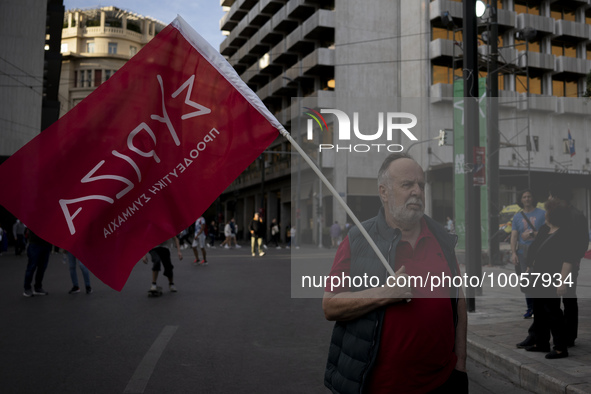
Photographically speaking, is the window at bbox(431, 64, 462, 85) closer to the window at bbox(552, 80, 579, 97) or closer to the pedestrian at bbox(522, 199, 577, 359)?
the window at bbox(552, 80, 579, 97)

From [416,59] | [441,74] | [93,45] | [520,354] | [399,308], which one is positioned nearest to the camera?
[399,308]

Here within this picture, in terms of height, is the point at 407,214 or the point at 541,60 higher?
the point at 541,60

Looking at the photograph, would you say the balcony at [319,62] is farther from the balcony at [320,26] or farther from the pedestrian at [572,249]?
the pedestrian at [572,249]

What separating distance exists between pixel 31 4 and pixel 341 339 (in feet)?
131

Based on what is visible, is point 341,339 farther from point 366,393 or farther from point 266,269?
point 266,269

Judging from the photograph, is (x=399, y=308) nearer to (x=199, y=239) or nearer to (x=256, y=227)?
(x=199, y=239)

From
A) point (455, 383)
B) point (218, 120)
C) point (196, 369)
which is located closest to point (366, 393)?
point (455, 383)

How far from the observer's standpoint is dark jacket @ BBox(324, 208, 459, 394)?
7.62ft

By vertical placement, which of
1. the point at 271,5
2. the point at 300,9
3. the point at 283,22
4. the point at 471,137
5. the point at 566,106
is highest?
the point at 271,5

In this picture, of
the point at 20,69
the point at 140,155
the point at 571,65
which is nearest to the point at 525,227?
the point at 140,155

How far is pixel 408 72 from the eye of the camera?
1428 inches

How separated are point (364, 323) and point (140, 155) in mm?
1401

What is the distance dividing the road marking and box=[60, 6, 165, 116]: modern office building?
2981 inches

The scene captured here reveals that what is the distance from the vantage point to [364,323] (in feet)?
7.75
